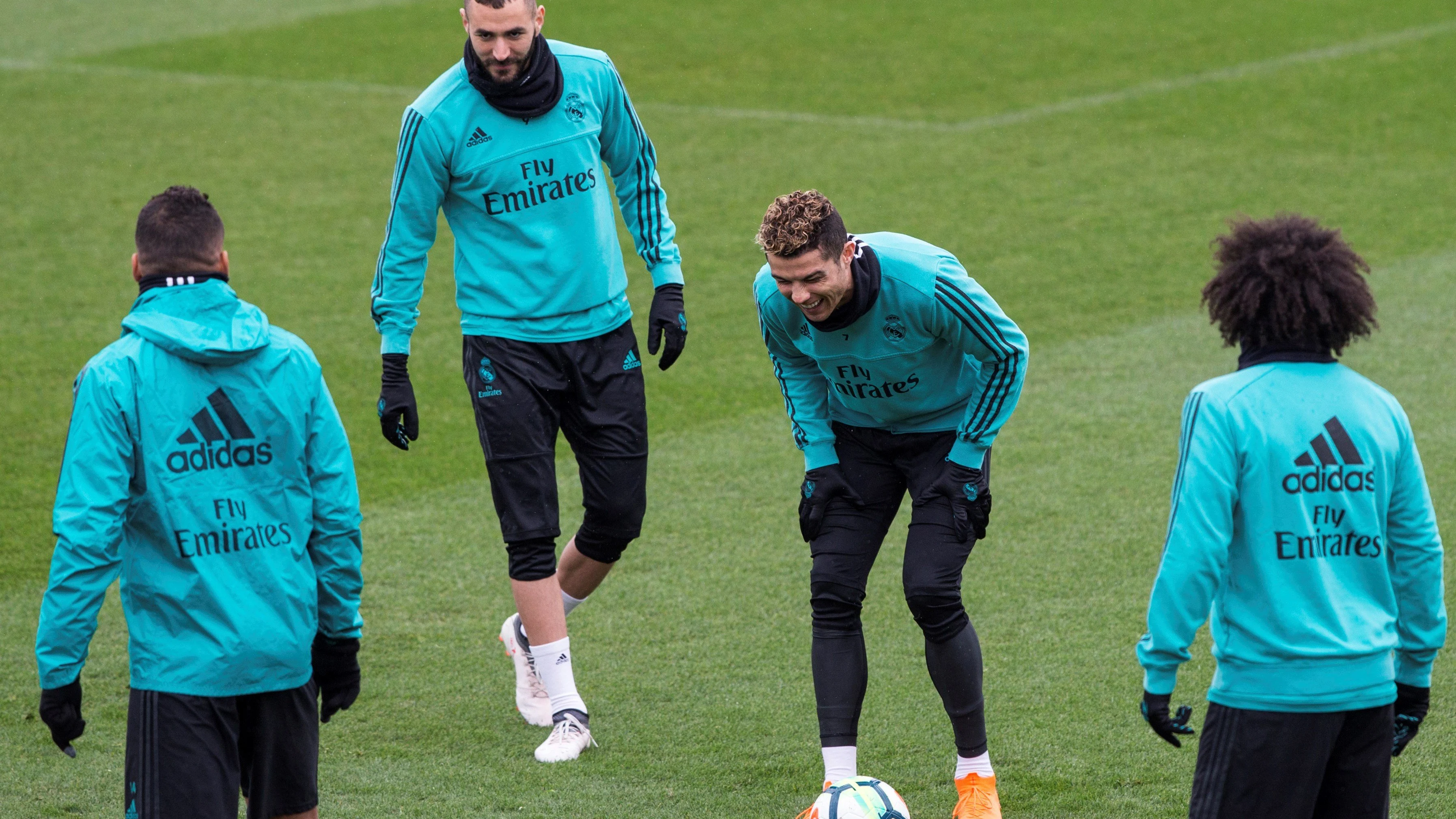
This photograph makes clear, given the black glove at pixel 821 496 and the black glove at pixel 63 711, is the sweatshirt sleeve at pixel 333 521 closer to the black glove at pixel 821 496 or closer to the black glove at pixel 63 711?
the black glove at pixel 63 711

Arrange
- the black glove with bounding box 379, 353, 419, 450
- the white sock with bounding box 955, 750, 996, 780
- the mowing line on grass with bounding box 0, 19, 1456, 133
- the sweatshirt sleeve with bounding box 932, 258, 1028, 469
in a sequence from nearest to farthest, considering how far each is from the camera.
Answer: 1. the sweatshirt sleeve with bounding box 932, 258, 1028, 469
2. the white sock with bounding box 955, 750, 996, 780
3. the black glove with bounding box 379, 353, 419, 450
4. the mowing line on grass with bounding box 0, 19, 1456, 133

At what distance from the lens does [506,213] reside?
520 centimetres

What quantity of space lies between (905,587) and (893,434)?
48 cm

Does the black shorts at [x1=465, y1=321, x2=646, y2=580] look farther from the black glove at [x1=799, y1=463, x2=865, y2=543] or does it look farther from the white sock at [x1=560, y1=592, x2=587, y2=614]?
the black glove at [x1=799, y1=463, x2=865, y2=543]

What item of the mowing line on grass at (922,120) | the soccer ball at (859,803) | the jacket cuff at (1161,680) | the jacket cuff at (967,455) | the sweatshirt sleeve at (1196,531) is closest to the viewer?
the sweatshirt sleeve at (1196,531)

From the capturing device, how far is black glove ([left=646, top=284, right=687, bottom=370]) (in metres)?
5.46

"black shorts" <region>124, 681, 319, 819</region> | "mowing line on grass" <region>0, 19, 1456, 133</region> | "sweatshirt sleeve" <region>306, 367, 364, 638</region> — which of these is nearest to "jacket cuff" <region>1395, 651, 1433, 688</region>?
"sweatshirt sleeve" <region>306, 367, 364, 638</region>

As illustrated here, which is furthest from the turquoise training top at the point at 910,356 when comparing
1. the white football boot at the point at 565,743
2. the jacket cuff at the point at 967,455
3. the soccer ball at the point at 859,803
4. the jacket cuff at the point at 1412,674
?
the jacket cuff at the point at 1412,674

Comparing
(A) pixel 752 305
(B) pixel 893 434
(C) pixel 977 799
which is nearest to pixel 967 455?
(B) pixel 893 434

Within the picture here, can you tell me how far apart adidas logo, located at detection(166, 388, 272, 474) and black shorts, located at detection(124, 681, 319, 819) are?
50 centimetres

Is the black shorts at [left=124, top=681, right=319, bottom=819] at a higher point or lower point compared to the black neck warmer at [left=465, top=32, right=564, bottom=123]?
lower

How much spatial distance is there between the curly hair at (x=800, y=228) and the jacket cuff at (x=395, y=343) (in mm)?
1491

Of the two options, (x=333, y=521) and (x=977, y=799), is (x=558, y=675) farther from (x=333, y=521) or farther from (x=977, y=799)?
(x=333, y=521)

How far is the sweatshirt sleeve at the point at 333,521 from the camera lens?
12.3ft
